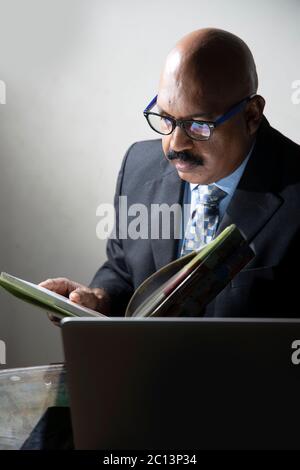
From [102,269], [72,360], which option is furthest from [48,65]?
[72,360]

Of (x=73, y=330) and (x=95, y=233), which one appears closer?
(x=73, y=330)

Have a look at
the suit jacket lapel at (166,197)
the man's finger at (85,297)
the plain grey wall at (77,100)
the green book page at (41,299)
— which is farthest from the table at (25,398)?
the plain grey wall at (77,100)

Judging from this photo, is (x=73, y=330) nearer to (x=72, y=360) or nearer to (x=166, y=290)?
(x=72, y=360)

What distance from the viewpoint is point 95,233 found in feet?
8.63

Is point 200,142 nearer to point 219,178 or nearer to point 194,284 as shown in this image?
point 219,178

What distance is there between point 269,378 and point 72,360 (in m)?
0.23

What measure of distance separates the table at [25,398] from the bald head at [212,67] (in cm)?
62

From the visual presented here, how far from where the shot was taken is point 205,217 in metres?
1.70

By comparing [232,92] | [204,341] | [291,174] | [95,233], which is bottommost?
[95,233]

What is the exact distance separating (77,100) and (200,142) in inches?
41.4

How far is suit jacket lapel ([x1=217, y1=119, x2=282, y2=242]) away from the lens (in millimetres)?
1656

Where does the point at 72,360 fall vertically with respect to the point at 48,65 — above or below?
below

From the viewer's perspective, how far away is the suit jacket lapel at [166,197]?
1.76 metres

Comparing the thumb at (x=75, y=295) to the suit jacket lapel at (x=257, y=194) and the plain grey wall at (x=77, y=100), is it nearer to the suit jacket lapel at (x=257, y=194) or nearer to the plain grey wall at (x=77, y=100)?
the suit jacket lapel at (x=257, y=194)
